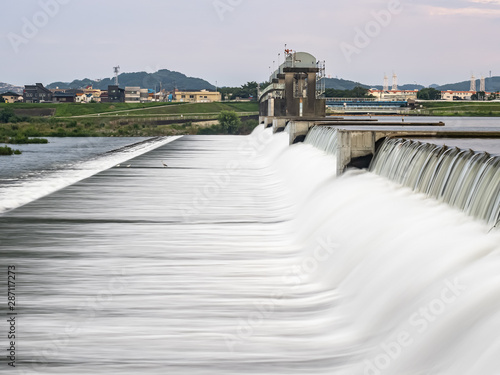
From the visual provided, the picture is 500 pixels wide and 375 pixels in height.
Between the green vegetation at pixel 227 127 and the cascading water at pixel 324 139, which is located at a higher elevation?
the cascading water at pixel 324 139

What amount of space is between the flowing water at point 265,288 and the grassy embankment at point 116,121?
2566 inches

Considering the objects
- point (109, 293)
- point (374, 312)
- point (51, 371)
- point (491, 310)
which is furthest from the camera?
point (109, 293)

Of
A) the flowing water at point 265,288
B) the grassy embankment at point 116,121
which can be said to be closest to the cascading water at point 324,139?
the flowing water at point 265,288

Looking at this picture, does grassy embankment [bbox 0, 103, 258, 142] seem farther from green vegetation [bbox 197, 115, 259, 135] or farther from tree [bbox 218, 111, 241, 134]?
tree [bbox 218, 111, 241, 134]

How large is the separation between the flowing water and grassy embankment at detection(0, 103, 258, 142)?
6519 centimetres

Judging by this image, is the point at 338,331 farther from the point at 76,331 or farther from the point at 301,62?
the point at 301,62

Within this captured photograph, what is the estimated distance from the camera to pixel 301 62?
82000 millimetres

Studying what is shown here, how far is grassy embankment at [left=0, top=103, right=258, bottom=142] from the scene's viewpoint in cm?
10462

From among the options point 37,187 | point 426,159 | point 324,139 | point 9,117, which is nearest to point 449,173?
point 426,159

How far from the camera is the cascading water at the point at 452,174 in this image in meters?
12.6

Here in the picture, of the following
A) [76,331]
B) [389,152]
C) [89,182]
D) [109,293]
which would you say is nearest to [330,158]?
[389,152]

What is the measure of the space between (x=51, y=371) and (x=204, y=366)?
1.85m

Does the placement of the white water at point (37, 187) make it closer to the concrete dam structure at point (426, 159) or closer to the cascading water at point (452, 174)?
the concrete dam structure at point (426, 159)

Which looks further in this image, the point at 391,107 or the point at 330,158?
the point at 391,107
